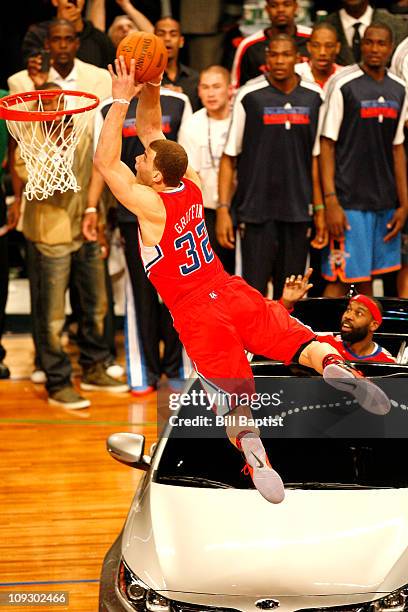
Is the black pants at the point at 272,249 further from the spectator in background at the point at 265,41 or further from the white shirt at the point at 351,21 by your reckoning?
the white shirt at the point at 351,21

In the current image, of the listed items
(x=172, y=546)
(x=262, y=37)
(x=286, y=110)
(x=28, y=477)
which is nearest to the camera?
(x=172, y=546)

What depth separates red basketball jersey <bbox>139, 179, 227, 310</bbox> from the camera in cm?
606

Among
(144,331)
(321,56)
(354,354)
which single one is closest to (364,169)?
(321,56)

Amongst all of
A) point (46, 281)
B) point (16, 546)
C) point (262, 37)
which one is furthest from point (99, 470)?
point (262, 37)

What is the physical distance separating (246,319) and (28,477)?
3.00m

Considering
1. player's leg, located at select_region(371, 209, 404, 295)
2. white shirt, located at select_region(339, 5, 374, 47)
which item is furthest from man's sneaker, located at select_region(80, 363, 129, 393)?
white shirt, located at select_region(339, 5, 374, 47)

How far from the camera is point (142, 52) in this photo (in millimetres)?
5699

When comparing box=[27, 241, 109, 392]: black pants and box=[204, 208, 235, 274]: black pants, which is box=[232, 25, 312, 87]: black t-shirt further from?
box=[27, 241, 109, 392]: black pants

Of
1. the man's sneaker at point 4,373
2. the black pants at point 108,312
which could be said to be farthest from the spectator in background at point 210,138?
the man's sneaker at point 4,373

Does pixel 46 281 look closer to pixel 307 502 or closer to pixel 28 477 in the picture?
pixel 28 477

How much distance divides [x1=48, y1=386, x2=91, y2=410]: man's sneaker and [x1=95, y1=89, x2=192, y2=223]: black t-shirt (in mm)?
1497

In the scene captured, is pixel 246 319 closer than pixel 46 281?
Yes

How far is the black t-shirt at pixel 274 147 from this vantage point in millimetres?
9742

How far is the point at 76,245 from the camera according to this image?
10.1 m
